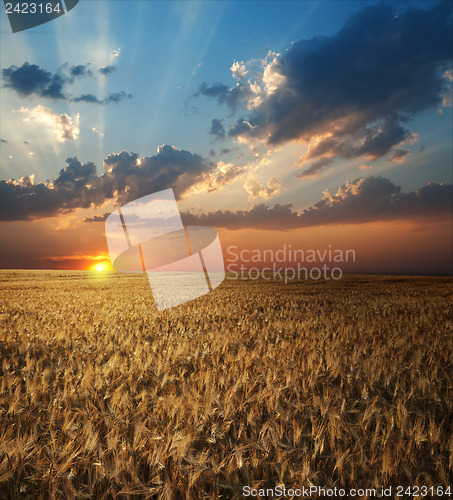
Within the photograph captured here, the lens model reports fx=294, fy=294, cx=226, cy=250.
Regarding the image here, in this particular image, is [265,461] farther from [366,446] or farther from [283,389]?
[283,389]

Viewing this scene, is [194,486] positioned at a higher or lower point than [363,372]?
higher

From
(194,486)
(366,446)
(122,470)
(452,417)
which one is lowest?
(452,417)

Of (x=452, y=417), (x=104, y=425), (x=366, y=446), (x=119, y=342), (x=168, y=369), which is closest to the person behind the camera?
(x=366, y=446)

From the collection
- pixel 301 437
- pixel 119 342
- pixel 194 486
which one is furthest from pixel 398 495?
pixel 119 342

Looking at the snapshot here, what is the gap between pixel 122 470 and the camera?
2.23m

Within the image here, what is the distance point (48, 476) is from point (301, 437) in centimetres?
215

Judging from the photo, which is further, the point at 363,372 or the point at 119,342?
the point at 119,342

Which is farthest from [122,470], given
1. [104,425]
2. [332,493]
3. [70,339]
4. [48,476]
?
[70,339]

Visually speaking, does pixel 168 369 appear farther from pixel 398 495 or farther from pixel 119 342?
pixel 398 495

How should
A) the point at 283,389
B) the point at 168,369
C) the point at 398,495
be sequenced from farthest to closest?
the point at 168,369 → the point at 283,389 → the point at 398,495

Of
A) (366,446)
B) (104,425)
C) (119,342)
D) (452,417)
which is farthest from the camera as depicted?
(119,342)

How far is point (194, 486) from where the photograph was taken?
221 cm

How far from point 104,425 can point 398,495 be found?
2.64m

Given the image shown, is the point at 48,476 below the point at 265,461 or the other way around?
the other way around
